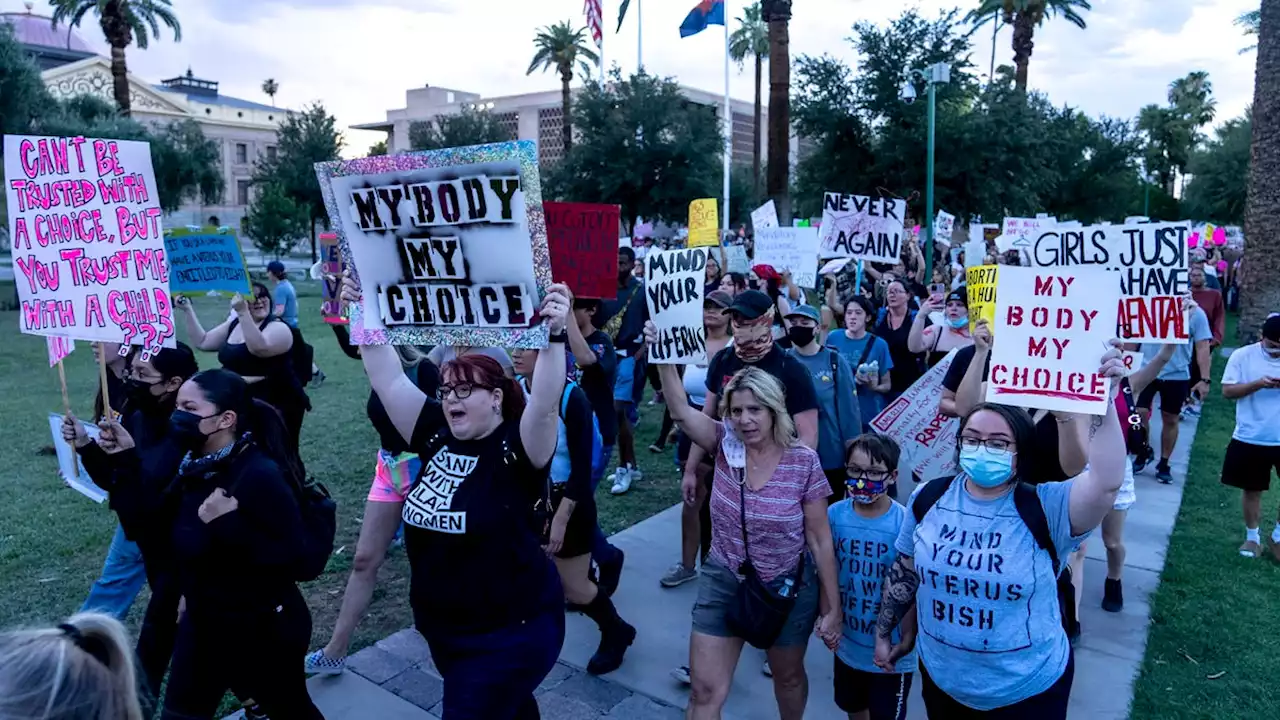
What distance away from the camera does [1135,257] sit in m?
5.19

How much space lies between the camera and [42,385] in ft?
43.8

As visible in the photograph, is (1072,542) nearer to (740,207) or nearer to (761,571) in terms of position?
(761,571)

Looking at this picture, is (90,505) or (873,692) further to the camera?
(90,505)

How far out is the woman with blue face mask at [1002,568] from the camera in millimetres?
2951

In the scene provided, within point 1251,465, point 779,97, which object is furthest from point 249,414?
point 779,97

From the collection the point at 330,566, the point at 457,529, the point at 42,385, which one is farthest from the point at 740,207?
the point at 457,529

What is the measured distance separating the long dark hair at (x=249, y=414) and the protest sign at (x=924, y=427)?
348 cm

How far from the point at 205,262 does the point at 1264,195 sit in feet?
51.7

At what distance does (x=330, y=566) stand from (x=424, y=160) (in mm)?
3996

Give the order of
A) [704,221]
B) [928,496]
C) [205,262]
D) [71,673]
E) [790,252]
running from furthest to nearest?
[790,252] < [704,221] < [205,262] < [928,496] < [71,673]

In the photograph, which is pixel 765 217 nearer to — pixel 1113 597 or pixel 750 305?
pixel 1113 597

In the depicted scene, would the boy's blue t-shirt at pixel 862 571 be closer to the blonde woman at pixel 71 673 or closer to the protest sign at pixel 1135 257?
the protest sign at pixel 1135 257

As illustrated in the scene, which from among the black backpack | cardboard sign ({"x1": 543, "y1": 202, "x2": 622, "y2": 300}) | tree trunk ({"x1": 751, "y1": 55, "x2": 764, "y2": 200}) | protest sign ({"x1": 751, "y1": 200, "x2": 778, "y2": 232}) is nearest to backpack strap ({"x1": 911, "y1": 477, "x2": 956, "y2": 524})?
the black backpack

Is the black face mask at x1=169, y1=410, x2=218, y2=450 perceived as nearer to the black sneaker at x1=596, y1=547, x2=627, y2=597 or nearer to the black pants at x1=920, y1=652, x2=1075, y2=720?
the black sneaker at x1=596, y1=547, x2=627, y2=597
